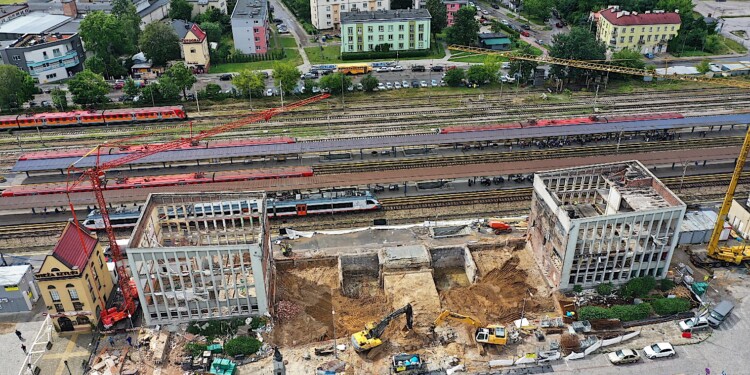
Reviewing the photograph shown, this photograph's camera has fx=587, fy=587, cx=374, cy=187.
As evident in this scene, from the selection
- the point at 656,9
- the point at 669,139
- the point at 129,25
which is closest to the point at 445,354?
the point at 669,139

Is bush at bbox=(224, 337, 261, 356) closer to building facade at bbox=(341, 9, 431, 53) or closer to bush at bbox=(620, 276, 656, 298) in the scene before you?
bush at bbox=(620, 276, 656, 298)

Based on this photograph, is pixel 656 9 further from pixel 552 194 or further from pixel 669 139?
pixel 552 194

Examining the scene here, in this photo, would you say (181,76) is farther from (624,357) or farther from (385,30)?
(624,357)

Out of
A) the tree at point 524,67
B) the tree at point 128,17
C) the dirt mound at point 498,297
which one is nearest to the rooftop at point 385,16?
the tree at point 524,67

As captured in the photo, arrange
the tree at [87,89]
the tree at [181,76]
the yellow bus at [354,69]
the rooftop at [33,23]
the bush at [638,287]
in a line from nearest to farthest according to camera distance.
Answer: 1. the bush at [638,287]
2. the tree at [87,89]
3. the tree at [181,76]
4. the yellow bus at [354,69]
5. the rooftop at [33,23]

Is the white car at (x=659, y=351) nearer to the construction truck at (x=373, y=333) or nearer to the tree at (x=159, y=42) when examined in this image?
the construction truck at (x=373, y=333)

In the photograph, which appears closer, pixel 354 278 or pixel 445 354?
pixel 445 354
